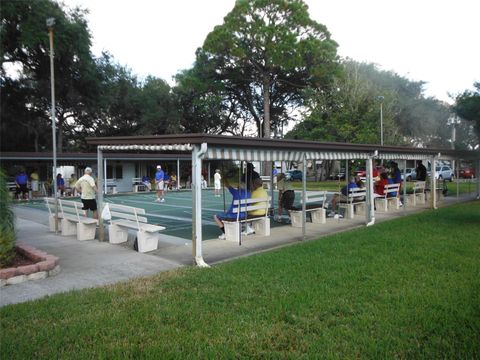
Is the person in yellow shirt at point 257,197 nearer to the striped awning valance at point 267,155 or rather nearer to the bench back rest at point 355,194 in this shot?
the striped awning valance at point 267,155

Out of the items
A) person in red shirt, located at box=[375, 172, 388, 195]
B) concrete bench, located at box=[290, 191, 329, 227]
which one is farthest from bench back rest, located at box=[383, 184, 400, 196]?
concrete bench, located at box=[290, 191, 329, 227]

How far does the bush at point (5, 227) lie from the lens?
660 cm

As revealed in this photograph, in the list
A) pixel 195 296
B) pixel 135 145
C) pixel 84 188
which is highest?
pixel 135 145

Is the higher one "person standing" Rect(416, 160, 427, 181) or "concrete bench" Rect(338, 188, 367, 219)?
"person standing" Rect(416, 160, 427, 181)

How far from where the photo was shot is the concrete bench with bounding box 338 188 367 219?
520 inches

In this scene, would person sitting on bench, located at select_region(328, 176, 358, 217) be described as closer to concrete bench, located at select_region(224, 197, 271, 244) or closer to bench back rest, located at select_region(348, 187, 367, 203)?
bench back rest, located at select_region(348, 187, 367, 203)

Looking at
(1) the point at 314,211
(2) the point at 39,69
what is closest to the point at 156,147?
(1) the point at 314,211

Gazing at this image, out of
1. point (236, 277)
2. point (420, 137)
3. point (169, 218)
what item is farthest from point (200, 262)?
point (420, 137)

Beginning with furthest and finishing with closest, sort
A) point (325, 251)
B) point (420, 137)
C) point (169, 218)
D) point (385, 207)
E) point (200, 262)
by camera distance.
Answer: point (420, 137) → point (385, 207) → point (169, 218) → point (325, 251) → point (200, 262)

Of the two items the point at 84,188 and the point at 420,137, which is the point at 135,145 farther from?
the point at 420,137

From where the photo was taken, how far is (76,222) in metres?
10.4

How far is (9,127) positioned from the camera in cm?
3416

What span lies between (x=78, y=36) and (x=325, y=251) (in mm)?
28967

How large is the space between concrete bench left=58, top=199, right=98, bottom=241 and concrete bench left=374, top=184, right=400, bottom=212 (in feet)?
33.0
